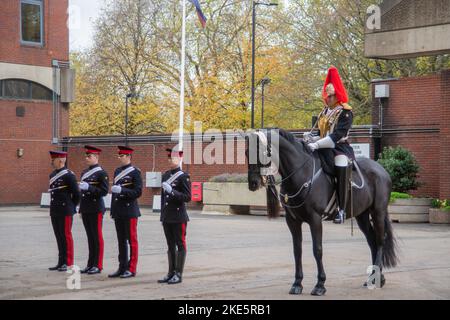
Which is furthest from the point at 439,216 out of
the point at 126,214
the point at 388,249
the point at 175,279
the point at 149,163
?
the point at 149,163

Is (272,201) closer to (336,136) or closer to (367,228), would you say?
(336,136)

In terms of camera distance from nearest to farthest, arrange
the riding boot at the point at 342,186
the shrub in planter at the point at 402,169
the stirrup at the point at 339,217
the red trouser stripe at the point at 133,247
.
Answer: the riding boot at the point at 342,186
the stirrup at the point at 339,217
the red trouser stripe at the point at 133,247
the shrub in planter at the point at 402,169

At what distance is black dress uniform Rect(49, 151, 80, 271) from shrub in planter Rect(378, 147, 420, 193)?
1570 cm

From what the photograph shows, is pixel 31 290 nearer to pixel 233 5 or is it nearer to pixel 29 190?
pixel 29 190

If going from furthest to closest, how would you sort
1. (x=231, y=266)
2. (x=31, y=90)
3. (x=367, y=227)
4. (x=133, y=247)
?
(x=31, y=90) → (x=231, y=266) → (x=133, y=247) → (x=367, y=227)

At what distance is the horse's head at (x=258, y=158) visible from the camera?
1054 centimetres

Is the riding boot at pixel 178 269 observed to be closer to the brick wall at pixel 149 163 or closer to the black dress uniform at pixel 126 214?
the black dress uniform at pixel 126 214

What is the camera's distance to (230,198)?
31.7 m

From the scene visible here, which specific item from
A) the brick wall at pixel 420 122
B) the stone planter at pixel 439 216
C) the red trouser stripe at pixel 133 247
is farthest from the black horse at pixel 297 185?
the brick wall at pixel 420 122

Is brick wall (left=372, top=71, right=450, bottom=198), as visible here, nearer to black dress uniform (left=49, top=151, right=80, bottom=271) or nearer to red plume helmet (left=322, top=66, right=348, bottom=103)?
red plume helmet (left=322, top=66, right=348, bottom=103)

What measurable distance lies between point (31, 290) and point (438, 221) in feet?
58.7

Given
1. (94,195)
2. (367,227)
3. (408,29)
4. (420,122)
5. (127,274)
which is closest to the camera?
(367,227)

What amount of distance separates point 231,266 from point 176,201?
246 cm

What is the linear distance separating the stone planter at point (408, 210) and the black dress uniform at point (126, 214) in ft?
50.9
